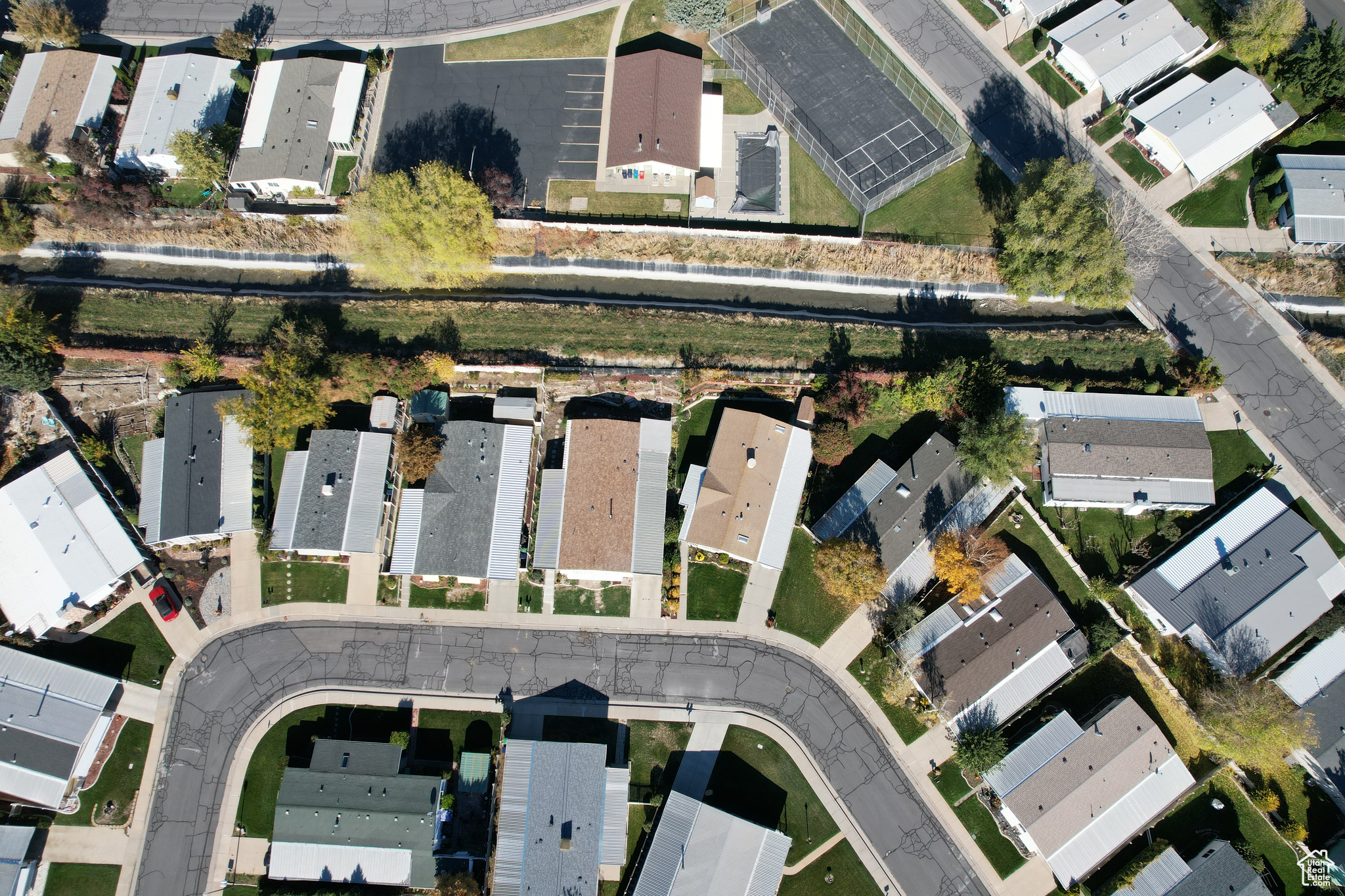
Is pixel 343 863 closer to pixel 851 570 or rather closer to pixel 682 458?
pixel 682 458

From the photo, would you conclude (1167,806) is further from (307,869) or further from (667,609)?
(307,869)

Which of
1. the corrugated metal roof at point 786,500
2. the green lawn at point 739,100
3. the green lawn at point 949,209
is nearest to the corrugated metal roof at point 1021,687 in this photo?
the corrugated metal roof at point 786,500

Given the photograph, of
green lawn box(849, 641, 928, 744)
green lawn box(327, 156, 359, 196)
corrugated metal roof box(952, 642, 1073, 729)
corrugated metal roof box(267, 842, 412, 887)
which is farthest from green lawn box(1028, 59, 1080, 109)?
corrugated metal roof box(267, 842, 412, 887)

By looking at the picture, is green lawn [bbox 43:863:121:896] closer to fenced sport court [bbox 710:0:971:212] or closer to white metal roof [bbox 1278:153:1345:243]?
fenced sport court [bbox 710:0:971:212]

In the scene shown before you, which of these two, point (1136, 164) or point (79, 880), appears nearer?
point (79, 880)

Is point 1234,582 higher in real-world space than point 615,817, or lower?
higher

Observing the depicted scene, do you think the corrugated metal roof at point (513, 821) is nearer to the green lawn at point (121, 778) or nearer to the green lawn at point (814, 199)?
the green lawn at point (121, 778)

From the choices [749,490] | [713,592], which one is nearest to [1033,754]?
[713,592]
